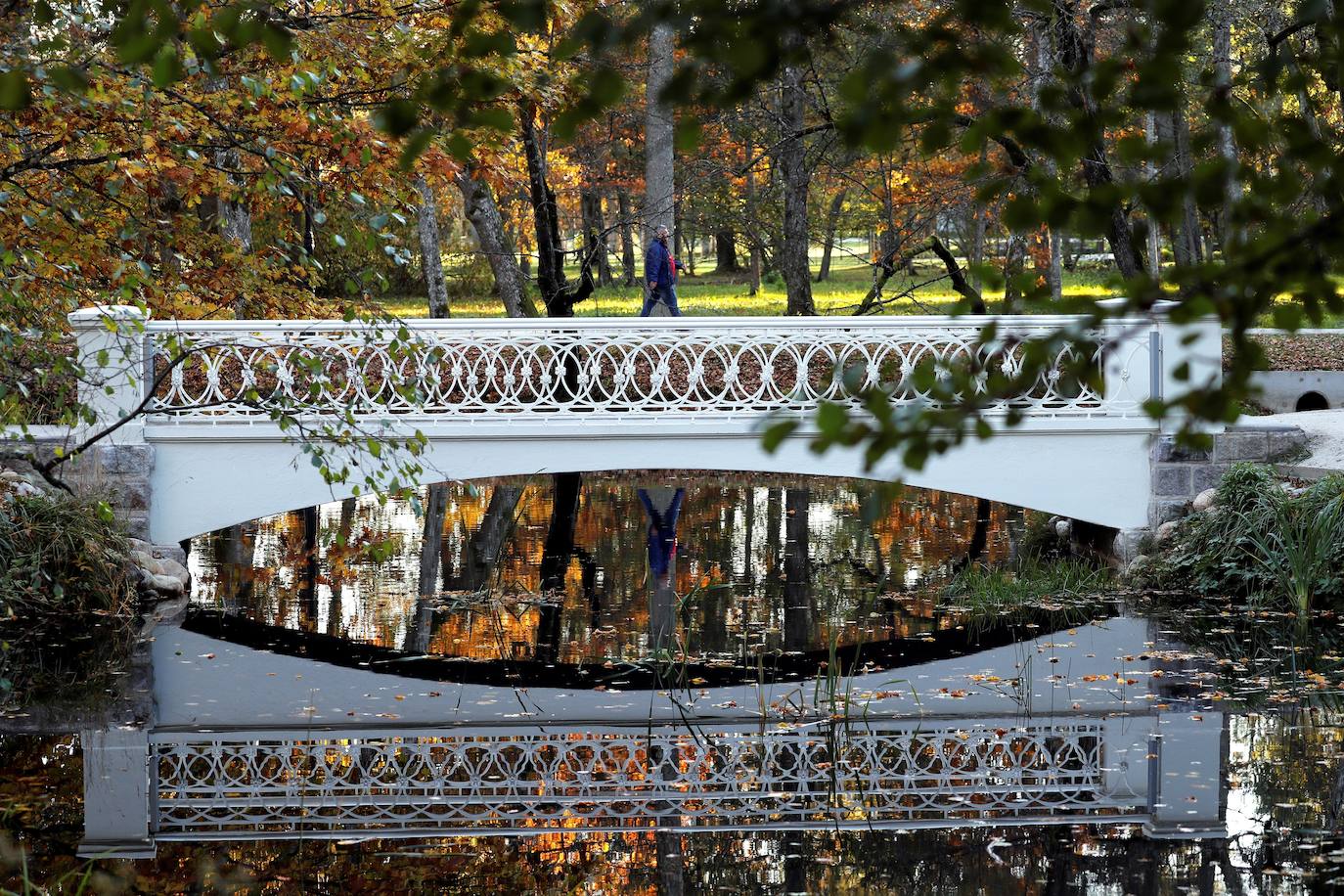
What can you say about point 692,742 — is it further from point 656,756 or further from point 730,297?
point 730,297

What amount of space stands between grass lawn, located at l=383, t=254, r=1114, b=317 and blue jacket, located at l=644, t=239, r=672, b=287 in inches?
282

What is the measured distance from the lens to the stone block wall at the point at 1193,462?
400 inches

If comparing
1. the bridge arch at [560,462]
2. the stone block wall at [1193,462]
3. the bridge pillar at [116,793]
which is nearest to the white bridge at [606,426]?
the bridge arch at [560,462]

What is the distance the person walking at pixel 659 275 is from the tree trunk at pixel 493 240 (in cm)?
177

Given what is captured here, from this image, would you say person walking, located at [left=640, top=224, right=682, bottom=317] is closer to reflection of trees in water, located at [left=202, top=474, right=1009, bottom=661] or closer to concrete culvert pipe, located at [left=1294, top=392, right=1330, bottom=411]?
reflection of trees in water, located at [left=202, top=474, right=1009, bottom=661]

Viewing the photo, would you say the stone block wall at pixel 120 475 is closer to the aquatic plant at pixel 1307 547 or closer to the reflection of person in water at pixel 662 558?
the reflection of person in water at pixel 662 558

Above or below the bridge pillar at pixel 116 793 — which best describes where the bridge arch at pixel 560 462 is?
above

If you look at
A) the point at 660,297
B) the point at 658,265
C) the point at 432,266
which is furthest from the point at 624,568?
the point at 432,266

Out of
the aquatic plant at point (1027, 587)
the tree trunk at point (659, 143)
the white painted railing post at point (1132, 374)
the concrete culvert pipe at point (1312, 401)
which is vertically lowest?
the aquatic plant at point (1027, 587)

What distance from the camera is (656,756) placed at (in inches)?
260

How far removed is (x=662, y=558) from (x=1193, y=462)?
4.07m

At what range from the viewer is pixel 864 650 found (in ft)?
28.8

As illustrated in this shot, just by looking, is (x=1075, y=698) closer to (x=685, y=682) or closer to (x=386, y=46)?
(x=685, y=682)

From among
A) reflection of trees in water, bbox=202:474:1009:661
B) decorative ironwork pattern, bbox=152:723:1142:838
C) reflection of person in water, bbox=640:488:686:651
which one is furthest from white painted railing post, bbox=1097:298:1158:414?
decorative ironwork pattern, bbox=152:723:1142:838
